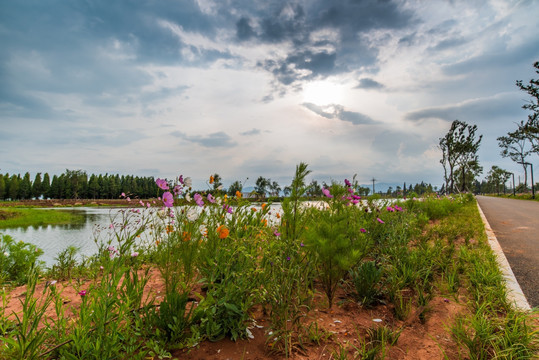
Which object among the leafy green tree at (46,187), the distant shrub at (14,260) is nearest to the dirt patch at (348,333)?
the distant shrub at (14,260)

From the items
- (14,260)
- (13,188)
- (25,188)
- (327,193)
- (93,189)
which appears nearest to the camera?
(327,193)

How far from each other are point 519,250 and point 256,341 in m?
4.70

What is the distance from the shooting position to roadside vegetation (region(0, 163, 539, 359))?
1.42m

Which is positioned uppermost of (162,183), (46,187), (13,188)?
(46,187)

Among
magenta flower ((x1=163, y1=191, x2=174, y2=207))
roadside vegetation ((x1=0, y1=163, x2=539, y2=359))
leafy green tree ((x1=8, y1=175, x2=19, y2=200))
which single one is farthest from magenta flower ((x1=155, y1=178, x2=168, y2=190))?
leafy green tree ((x1=8, y1=175, x2=19, y2=200))

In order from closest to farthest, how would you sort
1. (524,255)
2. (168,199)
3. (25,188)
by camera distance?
(168,199) < (524,255) < (25,188)

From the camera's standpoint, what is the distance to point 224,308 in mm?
1685

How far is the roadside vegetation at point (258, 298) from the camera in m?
1.42

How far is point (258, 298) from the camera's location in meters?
1.84

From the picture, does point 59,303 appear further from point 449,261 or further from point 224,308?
point 449,261

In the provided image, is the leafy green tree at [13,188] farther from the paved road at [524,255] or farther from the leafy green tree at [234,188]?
the paved road at [524,255]

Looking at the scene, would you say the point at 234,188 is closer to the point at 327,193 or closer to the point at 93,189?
the point at 327,193

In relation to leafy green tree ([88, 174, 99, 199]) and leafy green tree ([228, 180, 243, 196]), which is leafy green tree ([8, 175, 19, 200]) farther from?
leafy green tree ([228, 180, 243, 196])

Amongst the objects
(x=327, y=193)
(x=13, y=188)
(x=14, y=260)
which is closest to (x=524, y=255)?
(x=327, y=193)
